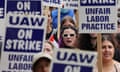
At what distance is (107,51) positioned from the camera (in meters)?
6.35

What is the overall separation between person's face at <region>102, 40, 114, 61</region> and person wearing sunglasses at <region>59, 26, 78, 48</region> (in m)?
0.52

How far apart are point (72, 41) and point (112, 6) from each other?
96cm

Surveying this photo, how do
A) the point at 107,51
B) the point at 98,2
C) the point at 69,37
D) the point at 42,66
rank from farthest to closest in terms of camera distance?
the point at 69,37, the point at 107,51, the point at 98,2, the point at 42,66

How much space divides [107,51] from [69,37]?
2.42 ft

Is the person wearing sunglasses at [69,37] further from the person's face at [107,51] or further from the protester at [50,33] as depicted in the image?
the protester at [50,33]

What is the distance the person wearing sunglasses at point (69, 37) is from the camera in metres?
6.86

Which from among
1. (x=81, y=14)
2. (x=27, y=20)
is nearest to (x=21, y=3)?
(x=27, y=20)

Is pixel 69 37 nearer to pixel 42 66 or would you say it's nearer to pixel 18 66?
pixel 18 66

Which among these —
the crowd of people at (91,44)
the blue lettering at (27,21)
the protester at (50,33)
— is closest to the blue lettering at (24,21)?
the blue lettering at (27,21)

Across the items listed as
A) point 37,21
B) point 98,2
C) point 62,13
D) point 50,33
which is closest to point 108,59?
point 98,2

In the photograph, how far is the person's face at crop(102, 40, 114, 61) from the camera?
6367 millimetres

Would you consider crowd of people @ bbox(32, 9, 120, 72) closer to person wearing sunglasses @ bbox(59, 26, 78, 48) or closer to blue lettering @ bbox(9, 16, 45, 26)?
person wearing sunglasses @ bbox(59, 26, 78, 48)

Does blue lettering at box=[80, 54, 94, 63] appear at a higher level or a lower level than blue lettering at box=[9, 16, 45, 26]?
lower

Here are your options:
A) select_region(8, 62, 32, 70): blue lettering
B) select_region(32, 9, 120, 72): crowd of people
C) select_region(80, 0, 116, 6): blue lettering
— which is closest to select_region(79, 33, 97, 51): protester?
select_region(32, 9, 120, 72): crowd of people
